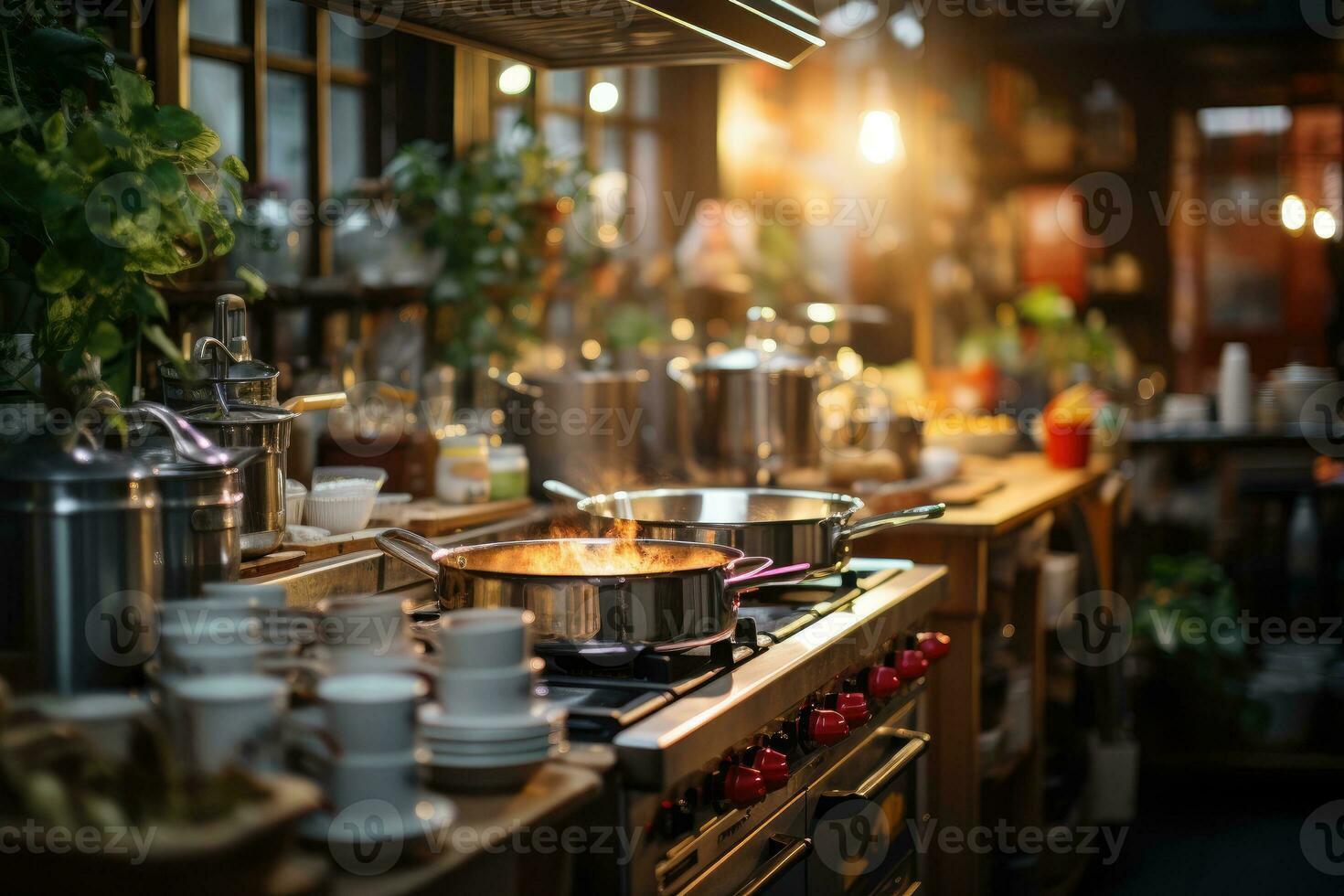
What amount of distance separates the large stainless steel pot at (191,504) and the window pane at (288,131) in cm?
195

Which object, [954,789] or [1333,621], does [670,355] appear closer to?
[954,789]

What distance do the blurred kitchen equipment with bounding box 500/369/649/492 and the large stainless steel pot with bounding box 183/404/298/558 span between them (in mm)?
1130

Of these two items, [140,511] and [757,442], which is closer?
[140,511]

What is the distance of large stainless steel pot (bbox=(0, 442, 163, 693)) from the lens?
4.58 feet

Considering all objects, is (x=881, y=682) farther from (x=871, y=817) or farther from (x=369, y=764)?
(x=369, y=764)

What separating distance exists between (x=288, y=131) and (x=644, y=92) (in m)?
1.98

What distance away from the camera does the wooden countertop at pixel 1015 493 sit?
318cm

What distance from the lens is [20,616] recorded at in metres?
1.43

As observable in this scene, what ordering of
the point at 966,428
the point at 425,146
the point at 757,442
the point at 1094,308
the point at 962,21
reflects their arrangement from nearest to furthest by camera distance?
1. the point at 757,442
2. the point at 425,146
3. the point at 966,428
4. the point at 962,21
5. the point at 1094,308

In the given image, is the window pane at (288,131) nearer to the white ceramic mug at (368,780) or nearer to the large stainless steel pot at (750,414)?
the large stainless steel pot at (750,414)

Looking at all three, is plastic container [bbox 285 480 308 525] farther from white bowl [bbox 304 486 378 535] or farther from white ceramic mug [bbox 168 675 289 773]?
white ceramic mug [bbox 168 675 289 773]

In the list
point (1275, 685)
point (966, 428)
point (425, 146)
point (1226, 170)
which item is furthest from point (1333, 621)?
point (425, 146)

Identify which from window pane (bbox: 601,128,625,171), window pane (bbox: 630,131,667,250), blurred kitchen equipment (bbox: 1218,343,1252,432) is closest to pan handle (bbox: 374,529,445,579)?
window pane (bbox: 601,128,625,171)

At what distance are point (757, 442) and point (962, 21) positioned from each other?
4.00 meters
